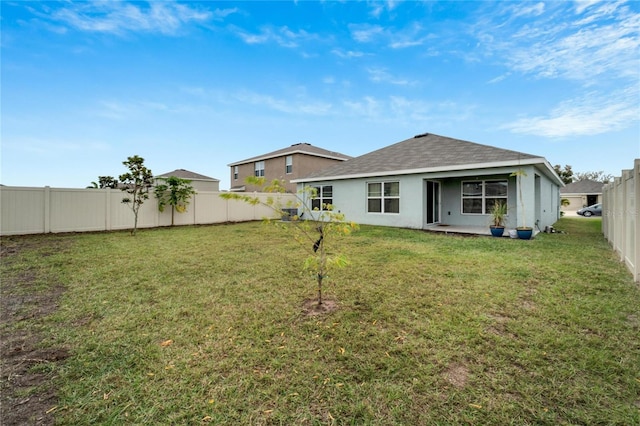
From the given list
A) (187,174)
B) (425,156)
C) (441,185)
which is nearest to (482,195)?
(441,185)

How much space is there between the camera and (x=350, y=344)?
112 inches

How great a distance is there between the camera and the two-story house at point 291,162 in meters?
22.2

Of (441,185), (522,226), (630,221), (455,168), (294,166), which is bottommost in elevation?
(522,226)

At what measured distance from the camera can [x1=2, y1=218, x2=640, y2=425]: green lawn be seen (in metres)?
1.98

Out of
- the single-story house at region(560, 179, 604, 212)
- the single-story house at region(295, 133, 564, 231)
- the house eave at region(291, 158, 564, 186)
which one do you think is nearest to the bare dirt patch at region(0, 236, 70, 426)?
the single-story house at region(295, 133, 564, 231)

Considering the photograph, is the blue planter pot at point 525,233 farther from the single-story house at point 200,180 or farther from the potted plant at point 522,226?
the single-story house at point 200,180

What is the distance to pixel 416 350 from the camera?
2.70 meters

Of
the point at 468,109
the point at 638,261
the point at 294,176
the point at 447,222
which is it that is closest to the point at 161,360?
the point at 638,261

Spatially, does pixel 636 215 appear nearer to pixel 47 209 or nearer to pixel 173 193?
pixel 173 193

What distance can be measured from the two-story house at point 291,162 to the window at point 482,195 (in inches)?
478

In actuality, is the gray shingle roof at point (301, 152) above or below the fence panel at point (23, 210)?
above

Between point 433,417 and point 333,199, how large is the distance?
13.8 metres

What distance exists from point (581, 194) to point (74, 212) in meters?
48.8

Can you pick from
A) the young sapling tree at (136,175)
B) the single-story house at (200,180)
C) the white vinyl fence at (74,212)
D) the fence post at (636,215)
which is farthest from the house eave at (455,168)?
the single-story house at (200,180)
